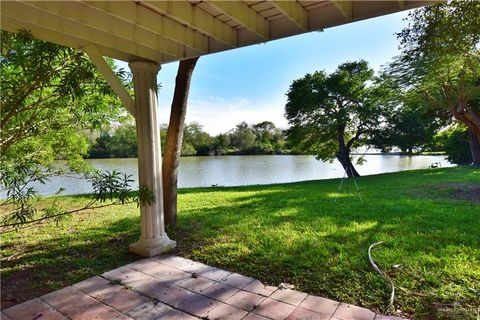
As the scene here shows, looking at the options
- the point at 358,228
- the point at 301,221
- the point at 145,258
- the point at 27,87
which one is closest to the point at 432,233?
the point at 358,228

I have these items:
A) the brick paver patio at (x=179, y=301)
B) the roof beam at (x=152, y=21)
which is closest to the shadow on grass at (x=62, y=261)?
the brick paver patio at (x=179, y=301)

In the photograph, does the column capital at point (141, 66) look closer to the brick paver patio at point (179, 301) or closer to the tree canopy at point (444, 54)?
the brick paver patio at point (179, 301)

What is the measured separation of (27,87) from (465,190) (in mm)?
7877

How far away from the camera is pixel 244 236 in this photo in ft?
11.6

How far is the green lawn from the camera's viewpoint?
220cm


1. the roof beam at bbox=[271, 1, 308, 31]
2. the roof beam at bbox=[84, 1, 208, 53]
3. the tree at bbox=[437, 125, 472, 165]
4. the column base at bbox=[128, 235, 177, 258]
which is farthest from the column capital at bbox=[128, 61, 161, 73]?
the tree at bbox=[437, 125, 472, 165]

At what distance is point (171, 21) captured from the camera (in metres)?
2.56

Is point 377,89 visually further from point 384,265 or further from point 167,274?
point 167,274

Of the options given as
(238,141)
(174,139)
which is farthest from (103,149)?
(238,141)

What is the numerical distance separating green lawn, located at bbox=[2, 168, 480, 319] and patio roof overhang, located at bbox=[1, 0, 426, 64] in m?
2.12

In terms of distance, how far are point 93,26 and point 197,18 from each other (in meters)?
0.84

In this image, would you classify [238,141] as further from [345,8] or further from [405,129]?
[345,8]

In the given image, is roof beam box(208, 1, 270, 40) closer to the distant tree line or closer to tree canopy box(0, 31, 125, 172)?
tree canopy box(0, 31, 125, 172)

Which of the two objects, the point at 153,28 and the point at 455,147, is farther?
the point at 455,147
